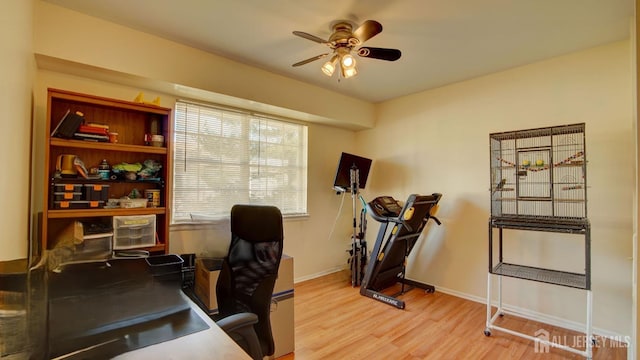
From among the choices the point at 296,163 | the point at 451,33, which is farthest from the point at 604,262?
the point at 296,163

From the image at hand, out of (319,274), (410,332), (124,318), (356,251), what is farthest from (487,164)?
(124,318)

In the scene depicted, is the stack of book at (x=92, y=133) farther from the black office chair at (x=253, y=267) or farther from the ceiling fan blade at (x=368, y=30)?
the ceiling fan blade at (x=368, y=30)

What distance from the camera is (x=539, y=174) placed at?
9.43ft

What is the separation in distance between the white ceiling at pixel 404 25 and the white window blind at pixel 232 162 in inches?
30.4

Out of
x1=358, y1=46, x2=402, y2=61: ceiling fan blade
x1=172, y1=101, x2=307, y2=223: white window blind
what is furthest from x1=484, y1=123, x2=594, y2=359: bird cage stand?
x1=172, y1=101, x2=307, y2=223: white window blind

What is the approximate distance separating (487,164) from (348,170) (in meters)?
1.72

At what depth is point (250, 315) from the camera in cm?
149

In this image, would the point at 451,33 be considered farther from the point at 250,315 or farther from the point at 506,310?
the point at 506,310

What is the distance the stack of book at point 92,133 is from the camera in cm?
209

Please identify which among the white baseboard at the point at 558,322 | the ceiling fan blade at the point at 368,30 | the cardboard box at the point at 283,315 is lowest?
the white baseboard at the point at 558,322

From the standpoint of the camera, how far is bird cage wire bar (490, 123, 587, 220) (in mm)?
2555

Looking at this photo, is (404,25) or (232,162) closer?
(404,25)

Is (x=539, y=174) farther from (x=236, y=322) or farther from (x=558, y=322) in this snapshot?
(x=236, y=322)

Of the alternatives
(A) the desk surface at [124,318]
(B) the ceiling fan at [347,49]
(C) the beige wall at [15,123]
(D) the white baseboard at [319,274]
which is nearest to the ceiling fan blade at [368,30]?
(B) the ceiling fan at [347,49]
